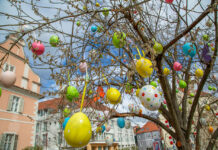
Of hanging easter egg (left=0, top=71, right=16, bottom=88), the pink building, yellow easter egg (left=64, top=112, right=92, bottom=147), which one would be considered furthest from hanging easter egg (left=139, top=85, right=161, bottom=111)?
the pink building

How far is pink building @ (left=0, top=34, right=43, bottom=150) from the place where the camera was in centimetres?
999

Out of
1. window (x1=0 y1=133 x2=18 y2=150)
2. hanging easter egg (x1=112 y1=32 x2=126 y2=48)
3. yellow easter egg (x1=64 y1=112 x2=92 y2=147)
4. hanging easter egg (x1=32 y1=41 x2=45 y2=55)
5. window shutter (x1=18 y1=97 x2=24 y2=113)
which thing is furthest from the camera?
window shutter (x1=18 y1=97 x2=24 y2=113)

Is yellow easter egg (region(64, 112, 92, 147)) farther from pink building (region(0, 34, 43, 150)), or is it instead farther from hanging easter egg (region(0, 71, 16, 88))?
pink building (region(0, 34, 43, 150))

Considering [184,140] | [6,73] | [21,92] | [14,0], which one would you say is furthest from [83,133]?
[21,92]

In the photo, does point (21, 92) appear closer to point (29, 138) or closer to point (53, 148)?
point (29, 138)

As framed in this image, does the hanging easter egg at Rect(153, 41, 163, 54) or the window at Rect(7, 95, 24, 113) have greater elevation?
the window at Rect(7, 95, 24, 113)

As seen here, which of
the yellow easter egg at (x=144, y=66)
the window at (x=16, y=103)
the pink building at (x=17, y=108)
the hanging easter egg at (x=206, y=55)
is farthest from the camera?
the window at (x=16, y=103)

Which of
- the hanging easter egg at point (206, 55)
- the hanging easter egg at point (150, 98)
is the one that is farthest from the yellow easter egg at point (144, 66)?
the hanging easter egg at point (206, 55)

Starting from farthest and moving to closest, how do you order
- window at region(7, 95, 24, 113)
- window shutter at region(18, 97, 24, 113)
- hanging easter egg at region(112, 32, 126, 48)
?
window shutter at region(18, 97, 24, 113) < window at region(7, 95, 24, 113) < hanging easter egg at region(112, 32, 126, 48)

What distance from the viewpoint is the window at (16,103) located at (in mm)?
10597

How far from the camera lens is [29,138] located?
11562 mm

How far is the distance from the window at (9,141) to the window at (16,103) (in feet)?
5.79

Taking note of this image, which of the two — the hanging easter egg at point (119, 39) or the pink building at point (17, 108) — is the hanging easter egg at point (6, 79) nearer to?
→ the hanging easter egg at point (119, 39)

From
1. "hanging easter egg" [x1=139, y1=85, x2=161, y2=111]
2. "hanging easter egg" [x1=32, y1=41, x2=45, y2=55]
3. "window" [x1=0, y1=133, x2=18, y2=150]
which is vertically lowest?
"window" [x1=0, y1=133, x2=18, y2=150]
